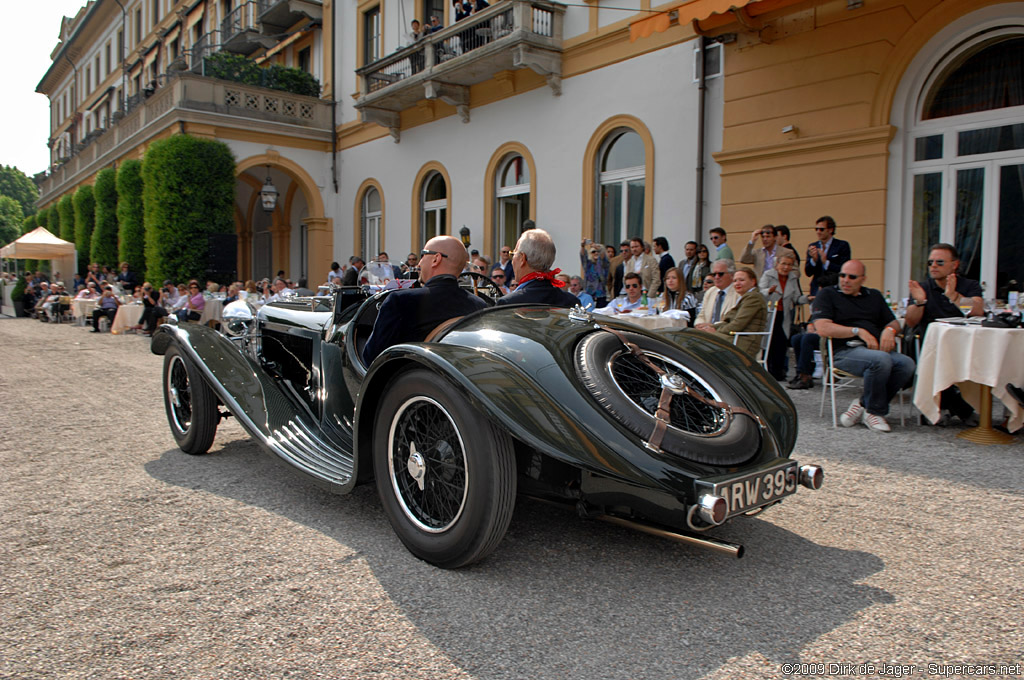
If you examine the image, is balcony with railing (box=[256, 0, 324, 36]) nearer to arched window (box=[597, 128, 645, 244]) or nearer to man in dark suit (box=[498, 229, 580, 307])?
arched window (box=[597, 128, 645, 244])

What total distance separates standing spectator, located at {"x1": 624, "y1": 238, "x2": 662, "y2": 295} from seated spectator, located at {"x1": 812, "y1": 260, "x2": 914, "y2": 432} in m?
4.08

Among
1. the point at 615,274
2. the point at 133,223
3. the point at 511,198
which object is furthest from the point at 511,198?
the point at 133,223

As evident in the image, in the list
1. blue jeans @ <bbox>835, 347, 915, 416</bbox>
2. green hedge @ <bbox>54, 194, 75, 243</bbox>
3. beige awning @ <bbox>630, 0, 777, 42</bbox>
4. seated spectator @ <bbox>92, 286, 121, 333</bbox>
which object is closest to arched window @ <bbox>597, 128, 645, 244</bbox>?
beige awning @ <bbox>630, 0, 777, 42</bbox>

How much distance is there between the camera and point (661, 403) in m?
2.64

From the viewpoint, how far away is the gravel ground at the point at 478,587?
6.79 ft

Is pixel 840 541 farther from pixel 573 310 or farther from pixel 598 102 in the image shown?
pixel 598 102

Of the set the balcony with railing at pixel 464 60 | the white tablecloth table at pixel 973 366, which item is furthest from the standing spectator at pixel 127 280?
the white tablecloth table at pixel 973 366

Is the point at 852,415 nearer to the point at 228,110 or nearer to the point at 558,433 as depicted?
the point at 558,433

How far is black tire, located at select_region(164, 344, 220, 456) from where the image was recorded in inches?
170

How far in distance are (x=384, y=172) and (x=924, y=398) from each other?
1628 cm

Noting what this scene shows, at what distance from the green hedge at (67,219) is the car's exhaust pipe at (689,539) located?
33.7m

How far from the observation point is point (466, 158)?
16516 millimetres

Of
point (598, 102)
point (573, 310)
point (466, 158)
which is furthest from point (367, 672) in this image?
point (466, 158)

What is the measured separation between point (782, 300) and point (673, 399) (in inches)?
223
